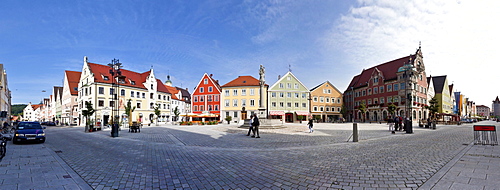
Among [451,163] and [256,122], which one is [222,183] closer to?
[451,163]

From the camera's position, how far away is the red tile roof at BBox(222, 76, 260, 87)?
58.3 meters

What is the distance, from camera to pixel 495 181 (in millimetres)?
5504

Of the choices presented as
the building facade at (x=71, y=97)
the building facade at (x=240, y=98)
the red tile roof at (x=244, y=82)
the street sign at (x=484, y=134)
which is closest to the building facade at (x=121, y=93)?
the building facade at (x=71, y=97)

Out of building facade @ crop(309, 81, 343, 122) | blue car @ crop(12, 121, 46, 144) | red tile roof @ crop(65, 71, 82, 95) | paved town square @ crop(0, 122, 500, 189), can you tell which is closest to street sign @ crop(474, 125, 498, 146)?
paved town square @ crop(0, 122, 500, 189)

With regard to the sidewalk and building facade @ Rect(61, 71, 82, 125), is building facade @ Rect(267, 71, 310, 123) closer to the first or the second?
building facade @ Rect(61, 71, 82, 125)

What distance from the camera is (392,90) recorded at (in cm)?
5638

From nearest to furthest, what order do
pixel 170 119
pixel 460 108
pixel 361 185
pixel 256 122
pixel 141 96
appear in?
pixel 361 185 → pixel 256 122 → pixel 141 96 → pixel 170 119 → pixel 460 108

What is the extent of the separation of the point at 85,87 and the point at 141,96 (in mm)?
11267

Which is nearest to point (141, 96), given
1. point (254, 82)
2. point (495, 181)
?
point (254, 82)

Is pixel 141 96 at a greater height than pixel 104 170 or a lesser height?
greater

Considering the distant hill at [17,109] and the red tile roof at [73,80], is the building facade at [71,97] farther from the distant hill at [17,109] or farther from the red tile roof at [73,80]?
the distant hill at [17,109]

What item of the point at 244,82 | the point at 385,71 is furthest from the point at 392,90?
the point at 244,82

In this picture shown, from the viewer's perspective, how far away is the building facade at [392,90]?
5403cm

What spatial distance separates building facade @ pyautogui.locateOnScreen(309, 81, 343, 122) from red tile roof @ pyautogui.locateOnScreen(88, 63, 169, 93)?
40.9 meters
